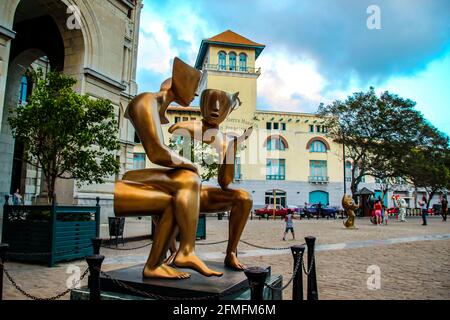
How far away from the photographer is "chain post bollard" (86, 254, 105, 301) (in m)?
3.13

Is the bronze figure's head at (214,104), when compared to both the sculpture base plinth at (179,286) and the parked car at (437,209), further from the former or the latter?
the parked car at (437,209)

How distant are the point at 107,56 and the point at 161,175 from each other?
14.8 metres

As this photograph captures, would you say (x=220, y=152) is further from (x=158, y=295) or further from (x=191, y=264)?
(x=158, y=295)

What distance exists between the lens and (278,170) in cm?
4734

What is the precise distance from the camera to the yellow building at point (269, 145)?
45.9 metres

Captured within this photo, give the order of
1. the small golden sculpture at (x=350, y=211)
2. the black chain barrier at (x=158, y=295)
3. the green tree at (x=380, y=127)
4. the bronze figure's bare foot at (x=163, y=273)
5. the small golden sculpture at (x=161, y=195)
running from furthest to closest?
the green tree at (x=380, y=127), the small golden sculpture at (x=350, y=211), the bronze figure's bare foot at (x=163, y=273), the small golden sculpture at (x=161, y=195), the black chain barrier at (x=158, y=295)

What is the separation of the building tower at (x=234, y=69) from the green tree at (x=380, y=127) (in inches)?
549

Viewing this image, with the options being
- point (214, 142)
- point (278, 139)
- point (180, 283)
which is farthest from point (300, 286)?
point (278, 139)

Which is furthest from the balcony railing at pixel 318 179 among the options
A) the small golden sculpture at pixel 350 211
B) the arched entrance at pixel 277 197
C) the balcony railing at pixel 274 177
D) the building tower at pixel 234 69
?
the small golden sculpture at pixel 350 211

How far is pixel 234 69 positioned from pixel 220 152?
44.3 m

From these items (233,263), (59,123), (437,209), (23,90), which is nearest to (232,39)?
(23,90)

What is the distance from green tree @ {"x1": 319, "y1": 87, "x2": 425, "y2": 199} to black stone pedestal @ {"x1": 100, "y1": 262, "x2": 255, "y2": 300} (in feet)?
106

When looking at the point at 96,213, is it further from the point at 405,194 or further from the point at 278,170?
the point at 405,194

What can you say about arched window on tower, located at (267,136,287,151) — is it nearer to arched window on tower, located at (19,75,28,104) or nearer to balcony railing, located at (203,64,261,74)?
balcony railing, located at (203,64,261,74)
